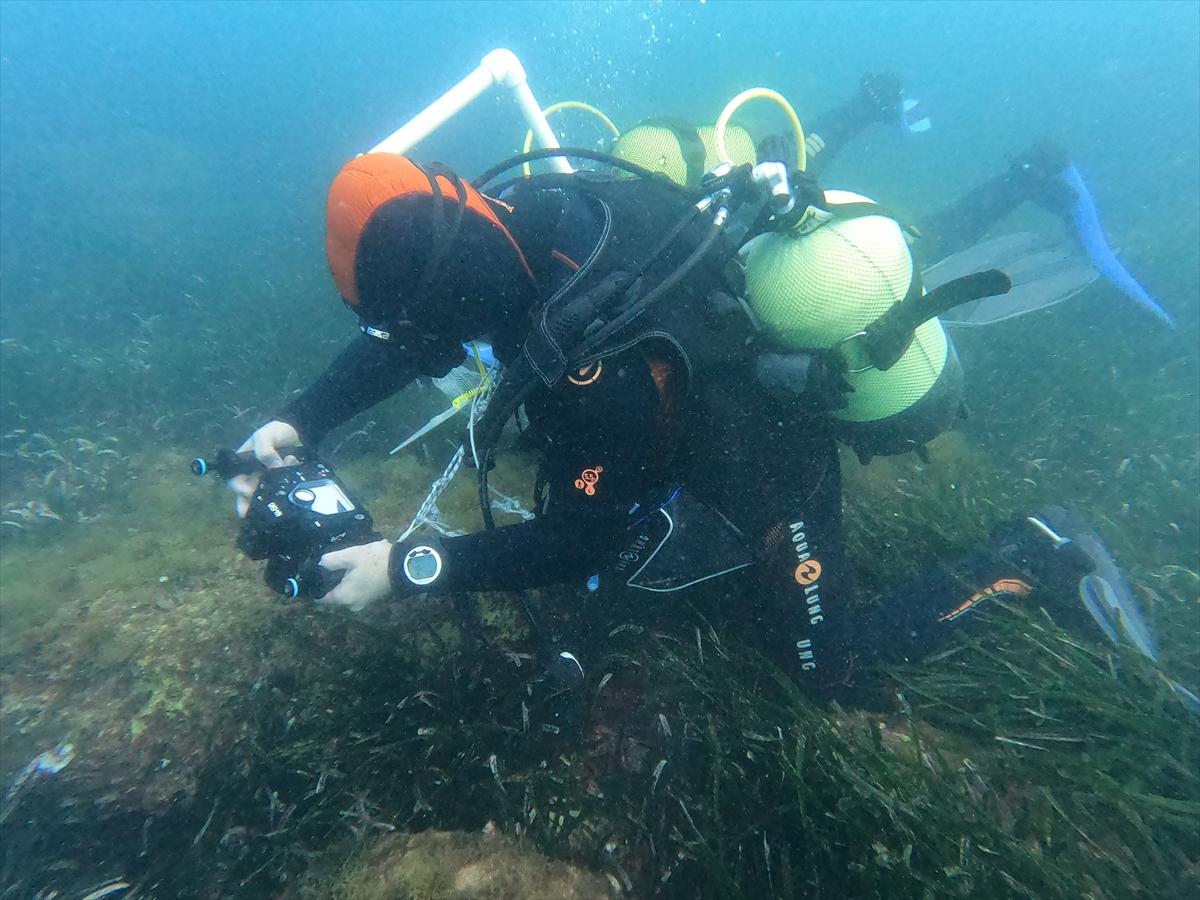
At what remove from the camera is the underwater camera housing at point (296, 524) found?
2113mm

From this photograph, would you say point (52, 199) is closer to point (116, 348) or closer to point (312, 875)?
point (116, 348)

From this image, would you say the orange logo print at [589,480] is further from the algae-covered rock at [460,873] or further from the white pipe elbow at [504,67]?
the white pipe elbow at [504,67]

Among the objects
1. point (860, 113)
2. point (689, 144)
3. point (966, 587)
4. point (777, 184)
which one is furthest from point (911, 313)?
point (860, 113)

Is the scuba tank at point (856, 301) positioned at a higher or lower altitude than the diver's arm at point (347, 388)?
lower

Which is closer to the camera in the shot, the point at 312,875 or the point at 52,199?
the point at 312,875

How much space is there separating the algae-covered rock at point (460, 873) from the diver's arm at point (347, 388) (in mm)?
2050

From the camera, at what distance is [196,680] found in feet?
9.93

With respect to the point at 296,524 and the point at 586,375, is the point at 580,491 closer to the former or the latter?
the point at 586,375

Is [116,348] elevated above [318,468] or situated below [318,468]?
above

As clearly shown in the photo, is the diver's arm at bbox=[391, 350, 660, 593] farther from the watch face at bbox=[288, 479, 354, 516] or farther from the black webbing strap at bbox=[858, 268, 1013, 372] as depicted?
the black webbing strap at bbox=[858, 268, 1013, 372]

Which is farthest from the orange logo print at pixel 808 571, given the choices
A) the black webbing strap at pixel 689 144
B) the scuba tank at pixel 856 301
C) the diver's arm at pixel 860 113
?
the diver's arm at pixel 860 113

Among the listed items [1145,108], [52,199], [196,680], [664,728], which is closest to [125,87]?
[52,199]

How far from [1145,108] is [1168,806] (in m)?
25.4

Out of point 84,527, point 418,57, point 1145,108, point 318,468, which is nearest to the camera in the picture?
point 318,468
